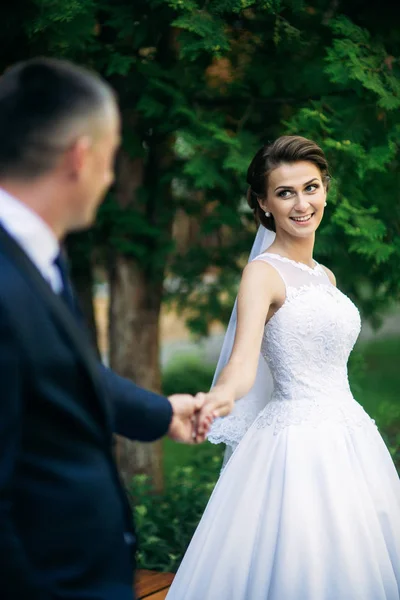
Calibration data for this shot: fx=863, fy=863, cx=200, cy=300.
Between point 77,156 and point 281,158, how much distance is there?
194 centimetres

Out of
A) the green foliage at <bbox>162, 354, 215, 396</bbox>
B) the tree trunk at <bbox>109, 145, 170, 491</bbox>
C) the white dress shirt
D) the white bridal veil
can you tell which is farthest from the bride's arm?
the green foliage at <bbox>162, 354, 215, 396</bbox>

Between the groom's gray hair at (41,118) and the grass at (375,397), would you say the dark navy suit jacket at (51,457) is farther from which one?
the grass at (375,397)

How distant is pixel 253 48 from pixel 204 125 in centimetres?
78

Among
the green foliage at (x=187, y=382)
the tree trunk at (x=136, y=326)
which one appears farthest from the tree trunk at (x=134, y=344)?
the green foliage at (x=187, y=382)

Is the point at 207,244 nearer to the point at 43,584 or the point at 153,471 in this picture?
the point at 153,471

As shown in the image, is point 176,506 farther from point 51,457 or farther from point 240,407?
point 51,457

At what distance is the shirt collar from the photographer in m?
1.84

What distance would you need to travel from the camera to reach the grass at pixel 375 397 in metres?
5.78

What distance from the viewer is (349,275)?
5242mm

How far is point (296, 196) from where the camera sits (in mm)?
3633

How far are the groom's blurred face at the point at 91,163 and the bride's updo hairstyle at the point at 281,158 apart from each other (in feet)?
5.98

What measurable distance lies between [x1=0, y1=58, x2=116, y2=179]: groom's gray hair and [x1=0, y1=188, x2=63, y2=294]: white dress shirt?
69mm

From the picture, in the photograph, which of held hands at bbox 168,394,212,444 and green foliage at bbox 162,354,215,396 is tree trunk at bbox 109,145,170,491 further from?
held hands at bbox 168,394,212,444

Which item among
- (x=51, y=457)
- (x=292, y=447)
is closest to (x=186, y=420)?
(x=292, y=447)
